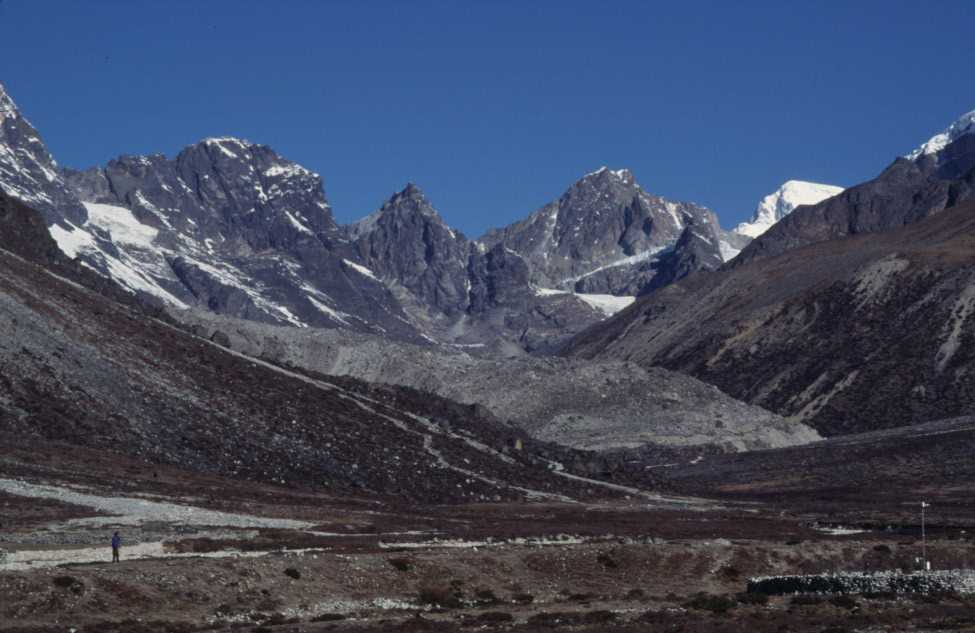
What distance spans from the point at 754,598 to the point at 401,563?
12.8 metres

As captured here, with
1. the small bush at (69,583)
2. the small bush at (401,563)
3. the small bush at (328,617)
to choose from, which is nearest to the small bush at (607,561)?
the small bush at (401,563)

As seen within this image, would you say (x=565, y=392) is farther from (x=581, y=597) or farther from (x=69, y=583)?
(x=69, y=583)

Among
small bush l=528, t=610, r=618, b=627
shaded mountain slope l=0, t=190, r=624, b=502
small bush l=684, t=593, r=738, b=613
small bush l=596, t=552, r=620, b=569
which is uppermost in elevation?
shaded mountain slope l=0, t=190, r=624, b=502

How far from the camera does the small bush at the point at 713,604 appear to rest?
5521 centimetres

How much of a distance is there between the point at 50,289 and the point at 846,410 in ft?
373

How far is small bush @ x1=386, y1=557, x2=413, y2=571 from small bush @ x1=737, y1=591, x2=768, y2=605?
12044 millimetres

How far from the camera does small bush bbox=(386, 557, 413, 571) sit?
59.0 meters

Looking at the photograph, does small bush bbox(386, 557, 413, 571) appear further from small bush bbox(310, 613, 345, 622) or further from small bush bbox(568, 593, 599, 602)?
small bush bbox(310, 613, 345, 622)

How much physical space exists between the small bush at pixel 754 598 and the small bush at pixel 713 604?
0.56 meters

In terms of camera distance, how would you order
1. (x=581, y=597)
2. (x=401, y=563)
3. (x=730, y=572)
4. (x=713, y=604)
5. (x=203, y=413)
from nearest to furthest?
(x=713, y=604), (x=401, y=563), (x=581, y=597), (x=730, y=572), (x=203, y=413)

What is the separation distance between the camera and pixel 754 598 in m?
58.0

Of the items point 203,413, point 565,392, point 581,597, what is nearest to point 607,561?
point 581,597

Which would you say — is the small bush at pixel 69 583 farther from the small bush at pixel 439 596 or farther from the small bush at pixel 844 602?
the small bush at pixel 844 602

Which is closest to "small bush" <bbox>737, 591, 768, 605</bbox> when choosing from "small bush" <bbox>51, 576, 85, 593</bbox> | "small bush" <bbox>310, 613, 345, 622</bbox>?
"small bush" <bbox>310, 613, 345, 622</bbox>
